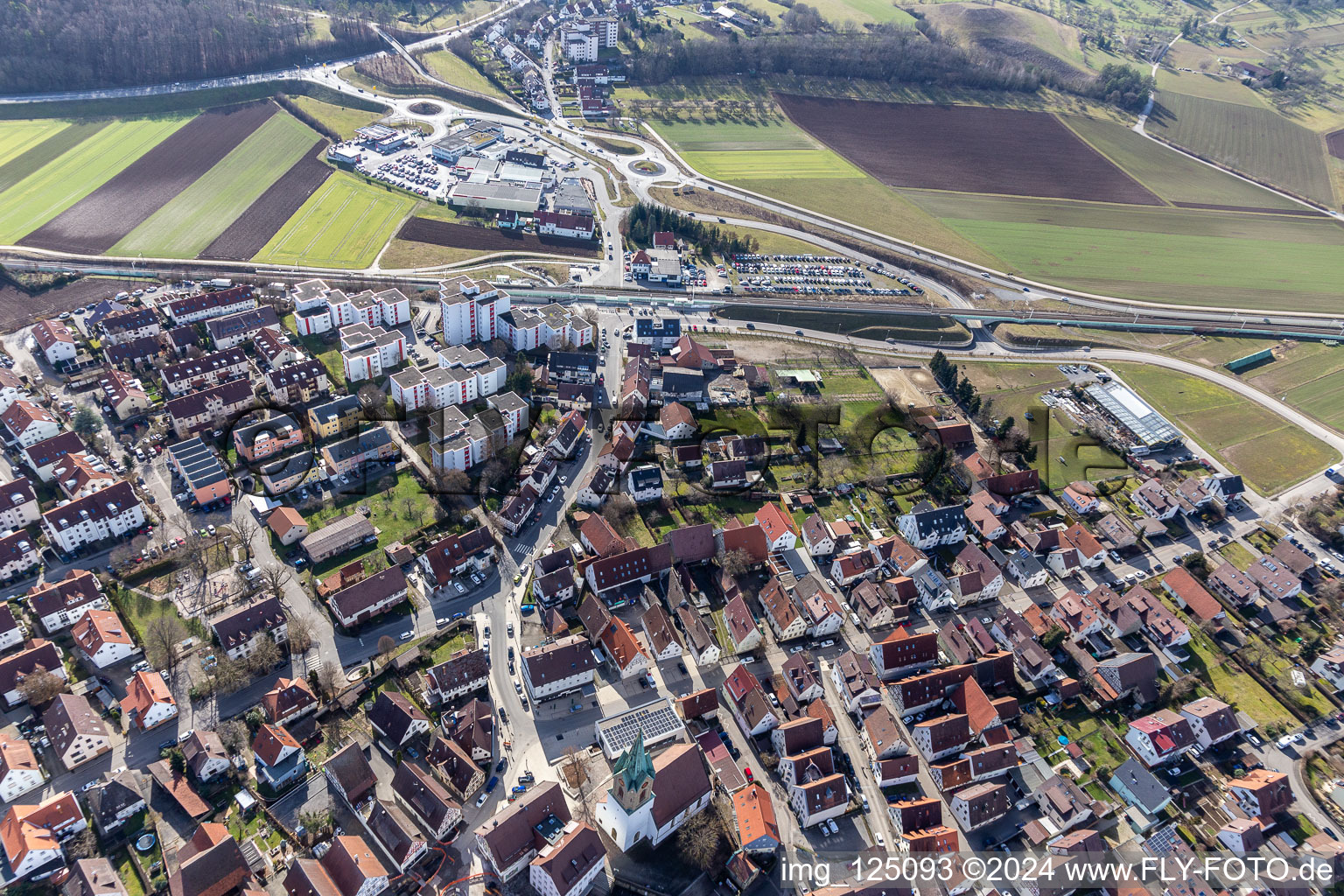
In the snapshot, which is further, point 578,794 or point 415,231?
point 415,231

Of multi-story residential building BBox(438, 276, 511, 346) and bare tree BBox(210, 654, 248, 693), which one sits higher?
multi-story residential building BBox(438, 276, 511, 346)

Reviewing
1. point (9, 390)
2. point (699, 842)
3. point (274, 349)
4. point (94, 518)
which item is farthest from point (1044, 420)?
point (9, 390)

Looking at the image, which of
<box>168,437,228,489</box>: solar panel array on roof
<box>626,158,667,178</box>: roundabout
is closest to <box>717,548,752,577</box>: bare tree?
<box>168,437,228,489</box>: solar panel array on roof

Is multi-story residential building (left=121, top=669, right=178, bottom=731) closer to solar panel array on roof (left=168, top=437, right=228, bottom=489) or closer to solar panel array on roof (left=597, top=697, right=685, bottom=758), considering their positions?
solar panel array on roof (left=168, top=437, right=228, bottom=489)

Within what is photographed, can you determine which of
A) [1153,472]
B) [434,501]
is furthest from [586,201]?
[1153,472]

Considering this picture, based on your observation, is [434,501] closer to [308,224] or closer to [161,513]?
[161,513]

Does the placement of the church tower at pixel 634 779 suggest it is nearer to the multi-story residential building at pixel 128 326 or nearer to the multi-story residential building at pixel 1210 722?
the multi-story residential building at pixel 1210 722

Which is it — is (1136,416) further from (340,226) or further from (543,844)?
(340,226)
